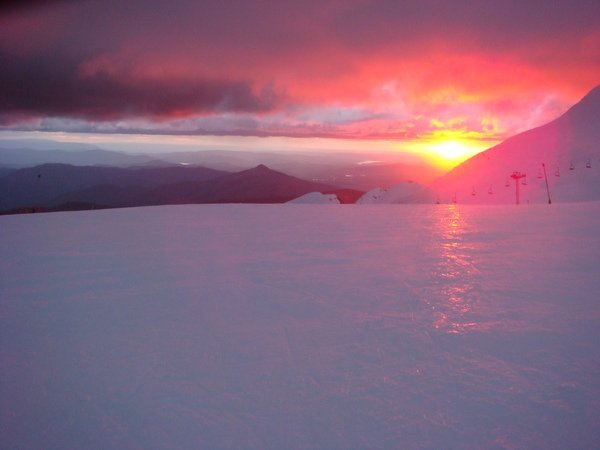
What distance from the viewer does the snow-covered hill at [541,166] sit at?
85.2 feet

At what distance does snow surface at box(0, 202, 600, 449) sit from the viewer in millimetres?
1619

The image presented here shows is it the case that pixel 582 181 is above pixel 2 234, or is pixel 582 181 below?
above

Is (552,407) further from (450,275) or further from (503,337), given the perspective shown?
(450,275)

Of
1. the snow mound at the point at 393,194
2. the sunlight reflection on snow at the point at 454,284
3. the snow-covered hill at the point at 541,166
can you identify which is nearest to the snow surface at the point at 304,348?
the sunlight reflection on snow at the point at 454,284

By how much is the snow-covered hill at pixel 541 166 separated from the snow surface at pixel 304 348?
23.3 meters

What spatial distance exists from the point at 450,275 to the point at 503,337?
136 cm

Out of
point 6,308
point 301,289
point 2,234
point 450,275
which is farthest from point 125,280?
point 2,234

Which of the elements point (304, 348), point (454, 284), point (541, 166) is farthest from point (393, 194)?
point (304, 348)

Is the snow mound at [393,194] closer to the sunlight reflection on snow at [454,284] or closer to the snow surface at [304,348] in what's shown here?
the sunlight reflection on snow at [454,284]

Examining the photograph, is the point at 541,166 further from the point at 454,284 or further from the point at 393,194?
the point at 454,284

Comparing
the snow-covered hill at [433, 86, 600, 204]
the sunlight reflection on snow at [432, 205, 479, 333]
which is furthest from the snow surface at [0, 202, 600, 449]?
the snow-covered hill at [433, 86, 600, 204]

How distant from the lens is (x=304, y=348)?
2273 millimetres

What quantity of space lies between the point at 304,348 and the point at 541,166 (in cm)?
3551

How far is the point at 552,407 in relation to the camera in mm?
1695
